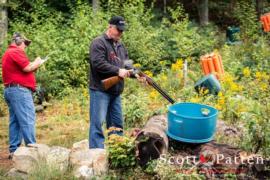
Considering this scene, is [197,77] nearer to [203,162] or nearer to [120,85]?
[120,85]

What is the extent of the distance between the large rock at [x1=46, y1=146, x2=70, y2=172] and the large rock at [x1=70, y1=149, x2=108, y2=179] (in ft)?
0.28

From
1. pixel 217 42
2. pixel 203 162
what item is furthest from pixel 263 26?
pixel 203 162

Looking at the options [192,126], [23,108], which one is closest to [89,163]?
[192,126]

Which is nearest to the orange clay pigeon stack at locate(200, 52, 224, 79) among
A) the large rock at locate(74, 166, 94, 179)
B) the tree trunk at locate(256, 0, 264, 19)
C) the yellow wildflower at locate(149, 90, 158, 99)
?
the yellow wildflower at locate(149, 90, 158, 99)

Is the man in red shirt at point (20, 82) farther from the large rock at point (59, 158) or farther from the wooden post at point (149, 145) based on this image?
the wooden post at point (149, 145)

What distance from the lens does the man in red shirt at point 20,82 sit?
6715 mm

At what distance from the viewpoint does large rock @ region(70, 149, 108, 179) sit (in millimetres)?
5512

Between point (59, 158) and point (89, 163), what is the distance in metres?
0.44

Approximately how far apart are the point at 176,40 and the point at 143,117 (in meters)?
6.23

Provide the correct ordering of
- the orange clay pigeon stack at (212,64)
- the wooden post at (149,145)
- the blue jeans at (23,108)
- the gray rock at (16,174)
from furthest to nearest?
the orange clay pigeon stack at (212,64) < the blue jeans at (23,108) < the gray rock at (16,174) < the wooden post at (149,145)

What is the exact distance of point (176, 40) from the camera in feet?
45.2

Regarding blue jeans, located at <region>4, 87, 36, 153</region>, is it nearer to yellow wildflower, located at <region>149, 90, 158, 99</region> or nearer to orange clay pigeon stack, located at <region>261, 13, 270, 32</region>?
yellow wildflower, located at <region>149, 90, 158, 99</region>

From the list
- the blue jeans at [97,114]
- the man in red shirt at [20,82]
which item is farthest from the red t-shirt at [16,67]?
the blue jeans at [97,114]

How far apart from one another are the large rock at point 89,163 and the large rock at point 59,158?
85mm
